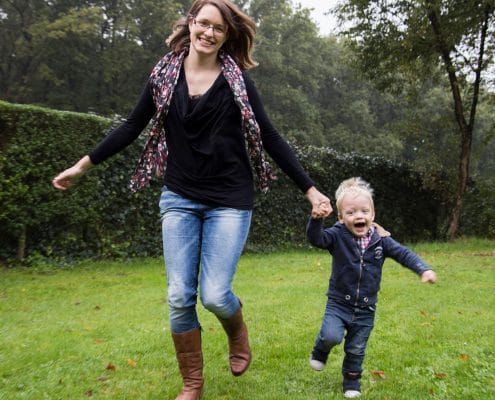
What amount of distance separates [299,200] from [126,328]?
9.35 metres

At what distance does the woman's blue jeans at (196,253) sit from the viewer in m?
3.16

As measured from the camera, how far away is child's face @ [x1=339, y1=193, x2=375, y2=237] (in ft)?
11.4

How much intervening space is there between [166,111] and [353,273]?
1563mm

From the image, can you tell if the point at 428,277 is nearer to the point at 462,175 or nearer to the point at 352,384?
the point at 352,384

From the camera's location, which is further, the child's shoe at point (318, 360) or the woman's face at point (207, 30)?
the child's shoe at point (318, 360)

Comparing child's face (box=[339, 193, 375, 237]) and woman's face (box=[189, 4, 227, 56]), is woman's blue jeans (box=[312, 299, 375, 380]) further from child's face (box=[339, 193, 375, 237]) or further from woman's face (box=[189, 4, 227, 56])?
woman's face (box=[189, 4, 227, 56])

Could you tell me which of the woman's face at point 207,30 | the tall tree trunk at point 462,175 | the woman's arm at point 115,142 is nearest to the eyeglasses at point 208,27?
the woman's face at point 207,30

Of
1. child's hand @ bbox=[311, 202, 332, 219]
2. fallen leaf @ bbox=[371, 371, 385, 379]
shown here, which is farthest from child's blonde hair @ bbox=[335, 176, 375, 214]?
fallen leaf @ bbox=[371, 371, 385, 379]

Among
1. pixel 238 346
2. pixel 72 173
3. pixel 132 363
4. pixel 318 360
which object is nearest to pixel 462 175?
pixel 318 360

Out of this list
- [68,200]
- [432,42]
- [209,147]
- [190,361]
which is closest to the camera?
[209,147]

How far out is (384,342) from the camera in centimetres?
488

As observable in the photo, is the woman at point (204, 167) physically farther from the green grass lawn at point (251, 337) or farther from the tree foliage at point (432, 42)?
the tree foliage at point (432, 42)

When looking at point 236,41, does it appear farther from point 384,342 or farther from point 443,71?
point 443,71

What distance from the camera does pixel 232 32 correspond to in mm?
3348
